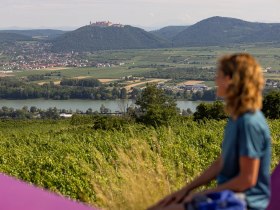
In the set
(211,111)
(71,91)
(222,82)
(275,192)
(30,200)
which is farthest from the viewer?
(71,91)

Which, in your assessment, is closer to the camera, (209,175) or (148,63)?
(209,175)

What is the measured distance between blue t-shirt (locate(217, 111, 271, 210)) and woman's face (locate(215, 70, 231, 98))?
14 cm

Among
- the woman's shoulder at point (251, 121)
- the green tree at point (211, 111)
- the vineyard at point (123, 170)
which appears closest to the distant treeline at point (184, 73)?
the green tree at point (211, 111)

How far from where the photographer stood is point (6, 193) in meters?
2.49

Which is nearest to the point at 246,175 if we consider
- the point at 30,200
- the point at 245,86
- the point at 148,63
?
the point at 245,86

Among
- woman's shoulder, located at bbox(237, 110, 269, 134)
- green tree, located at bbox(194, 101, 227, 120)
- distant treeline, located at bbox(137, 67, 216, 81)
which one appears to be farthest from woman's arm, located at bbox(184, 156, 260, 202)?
distant treeline, located at bbox(137, 67, 216, 81)

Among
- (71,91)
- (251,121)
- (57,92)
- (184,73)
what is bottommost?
(57,92)

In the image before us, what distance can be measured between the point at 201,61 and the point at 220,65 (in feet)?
520

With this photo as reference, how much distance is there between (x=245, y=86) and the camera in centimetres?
206

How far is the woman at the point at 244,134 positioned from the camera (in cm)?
203

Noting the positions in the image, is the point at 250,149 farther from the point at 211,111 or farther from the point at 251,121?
the point at 211,111

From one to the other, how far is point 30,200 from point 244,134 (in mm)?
1116

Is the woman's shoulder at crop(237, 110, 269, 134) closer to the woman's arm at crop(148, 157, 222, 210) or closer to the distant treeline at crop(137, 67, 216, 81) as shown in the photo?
the woman's arm at crop(148, 157, 222, 210)

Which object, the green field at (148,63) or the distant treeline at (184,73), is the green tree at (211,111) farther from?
the distant treeline at (184,73)
